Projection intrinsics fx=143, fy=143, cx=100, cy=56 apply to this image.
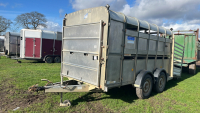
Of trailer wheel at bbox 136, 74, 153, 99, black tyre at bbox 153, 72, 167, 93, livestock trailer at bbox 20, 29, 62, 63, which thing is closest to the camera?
trailer wheel at bbox 136, 74, 153, 99

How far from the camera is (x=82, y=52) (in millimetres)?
4301

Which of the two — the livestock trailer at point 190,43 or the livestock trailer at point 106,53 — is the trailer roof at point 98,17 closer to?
the livestock trailer at point 106,53

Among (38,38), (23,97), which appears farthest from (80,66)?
(38,38)

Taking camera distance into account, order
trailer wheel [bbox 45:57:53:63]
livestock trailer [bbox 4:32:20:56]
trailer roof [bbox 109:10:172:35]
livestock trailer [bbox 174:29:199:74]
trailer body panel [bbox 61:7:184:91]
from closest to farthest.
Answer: trailer body panel [bbox 61:7:184:91] → trailer roof [bbox 109:10:172:35] → livestock trailer [bbox 174:29:199:74] → trailer wheel [bbox 45:57:53:63] → livestock trailer [bbox 4:32:20:56]

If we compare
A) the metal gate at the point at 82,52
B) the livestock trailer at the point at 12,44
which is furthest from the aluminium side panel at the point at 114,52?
the livestock trailer at the point at 12,44

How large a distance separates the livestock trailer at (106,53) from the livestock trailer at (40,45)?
842 centimetres

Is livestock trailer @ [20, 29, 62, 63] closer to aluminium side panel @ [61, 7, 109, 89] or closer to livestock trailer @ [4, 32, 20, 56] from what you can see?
livestock trailer @ [4, 32, 20, 56]

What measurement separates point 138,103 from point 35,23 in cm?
3210

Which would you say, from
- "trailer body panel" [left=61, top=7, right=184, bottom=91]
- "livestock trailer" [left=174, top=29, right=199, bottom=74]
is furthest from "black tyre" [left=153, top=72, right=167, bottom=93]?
"livestock trailer" [left=174, top=29, right=199, bottom=74]

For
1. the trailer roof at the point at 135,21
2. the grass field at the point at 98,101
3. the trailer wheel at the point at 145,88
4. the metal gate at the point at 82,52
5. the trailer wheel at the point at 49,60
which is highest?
the trailer roof at the point at 135,21

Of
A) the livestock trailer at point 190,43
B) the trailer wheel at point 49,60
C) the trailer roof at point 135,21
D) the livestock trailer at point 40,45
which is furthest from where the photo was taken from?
the trailer wheel at point 49,60

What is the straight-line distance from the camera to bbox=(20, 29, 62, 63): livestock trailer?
39.7ft

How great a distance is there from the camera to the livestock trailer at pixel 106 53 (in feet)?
12.3

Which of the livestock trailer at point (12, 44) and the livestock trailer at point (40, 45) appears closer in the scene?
the livestock trailer at point (40, 45)
